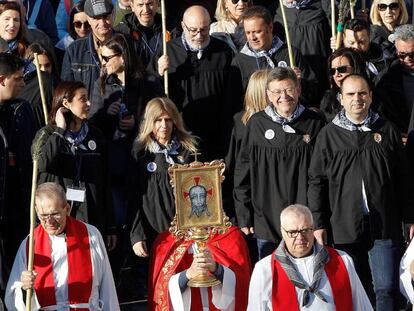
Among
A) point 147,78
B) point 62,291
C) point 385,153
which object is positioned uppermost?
point 147,78

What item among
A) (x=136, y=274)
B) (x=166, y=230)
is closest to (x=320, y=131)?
(x=166, y=230)

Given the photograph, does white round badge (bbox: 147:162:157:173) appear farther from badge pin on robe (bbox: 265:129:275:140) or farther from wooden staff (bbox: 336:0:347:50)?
wooden staff (bbox: 336:0:347:50)

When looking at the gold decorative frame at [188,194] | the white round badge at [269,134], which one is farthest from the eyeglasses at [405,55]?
the gold decorative frame at [188,194]

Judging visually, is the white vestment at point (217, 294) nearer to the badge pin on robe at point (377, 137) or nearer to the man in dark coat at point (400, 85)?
the badge pin on robe at point (377, 137)

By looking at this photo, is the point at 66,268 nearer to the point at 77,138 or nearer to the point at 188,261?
the point at 188,261

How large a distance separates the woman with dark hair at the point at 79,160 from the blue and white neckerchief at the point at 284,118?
4.85ft

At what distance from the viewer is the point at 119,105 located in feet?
44.3

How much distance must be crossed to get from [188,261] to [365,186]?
159cm

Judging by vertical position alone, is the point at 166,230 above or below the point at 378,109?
below

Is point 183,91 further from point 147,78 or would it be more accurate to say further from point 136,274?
point 136,274

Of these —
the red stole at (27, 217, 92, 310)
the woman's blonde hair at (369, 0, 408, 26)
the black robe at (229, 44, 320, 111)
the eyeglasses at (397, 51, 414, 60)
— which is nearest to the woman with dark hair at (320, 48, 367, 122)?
the black robe at (229, 44, 320, 111)

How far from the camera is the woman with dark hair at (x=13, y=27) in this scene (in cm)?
1403

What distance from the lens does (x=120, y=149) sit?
13.5 m

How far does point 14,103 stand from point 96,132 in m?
0.75
